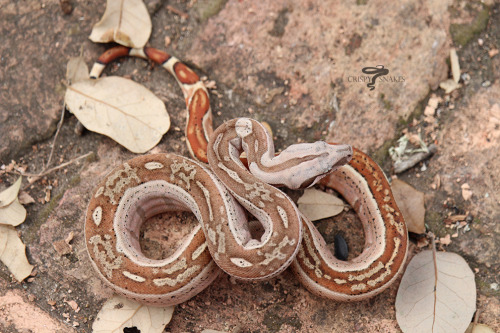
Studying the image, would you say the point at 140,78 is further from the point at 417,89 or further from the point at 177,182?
the point at 417,89

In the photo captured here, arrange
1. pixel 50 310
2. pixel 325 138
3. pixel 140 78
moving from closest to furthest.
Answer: pixel 50 310 < pixel 325 138 < pixel 140 78

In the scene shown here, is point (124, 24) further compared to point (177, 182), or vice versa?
point (124, 24)

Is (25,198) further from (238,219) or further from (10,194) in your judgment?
(238,219)

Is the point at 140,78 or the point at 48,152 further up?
the point at 140,78

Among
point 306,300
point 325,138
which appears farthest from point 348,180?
point 306,300

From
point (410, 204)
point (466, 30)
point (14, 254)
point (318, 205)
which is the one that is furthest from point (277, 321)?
point (466, 30)

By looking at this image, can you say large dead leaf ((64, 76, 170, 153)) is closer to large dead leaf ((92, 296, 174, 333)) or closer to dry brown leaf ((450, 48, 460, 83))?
large dead leaf ((92, 296, 174, 333))

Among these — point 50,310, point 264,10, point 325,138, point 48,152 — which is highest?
point 264,10
